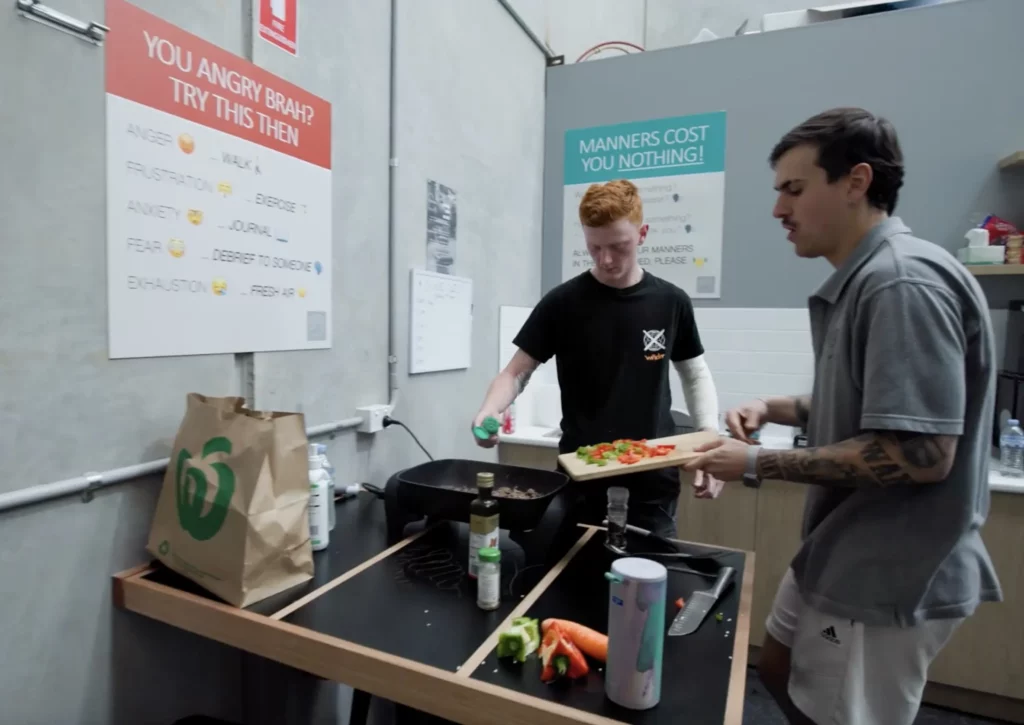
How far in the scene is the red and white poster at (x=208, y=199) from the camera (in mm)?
1114

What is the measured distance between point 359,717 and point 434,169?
1.64 meters

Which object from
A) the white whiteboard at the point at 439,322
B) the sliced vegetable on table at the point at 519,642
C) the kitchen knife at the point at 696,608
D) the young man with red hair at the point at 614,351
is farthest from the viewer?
the white whiteboard at the point at 439,322

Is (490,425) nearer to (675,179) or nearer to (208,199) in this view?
(208,199)

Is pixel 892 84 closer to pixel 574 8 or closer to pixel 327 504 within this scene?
pixel 574 8

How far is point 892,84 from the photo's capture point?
99.0 inches

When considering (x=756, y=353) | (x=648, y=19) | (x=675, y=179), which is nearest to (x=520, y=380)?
(x=756, y=353)

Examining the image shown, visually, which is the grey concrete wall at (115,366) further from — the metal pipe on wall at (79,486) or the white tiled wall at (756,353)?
the white tiled wall at (756,353)

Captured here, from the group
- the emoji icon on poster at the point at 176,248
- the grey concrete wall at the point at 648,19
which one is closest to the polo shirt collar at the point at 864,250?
the emoji icon on poster at the point at 176,248

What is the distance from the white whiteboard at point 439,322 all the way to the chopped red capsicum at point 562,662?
1248 mm

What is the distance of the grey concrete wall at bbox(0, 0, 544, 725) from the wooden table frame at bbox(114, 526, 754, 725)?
0.41 ft

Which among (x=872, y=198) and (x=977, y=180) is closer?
(x=872, y=198)

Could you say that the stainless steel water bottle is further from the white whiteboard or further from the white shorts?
the white whiteboard

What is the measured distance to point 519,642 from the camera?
889 millimetres

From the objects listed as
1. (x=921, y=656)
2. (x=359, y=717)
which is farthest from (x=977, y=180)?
(x=359, y=717)
